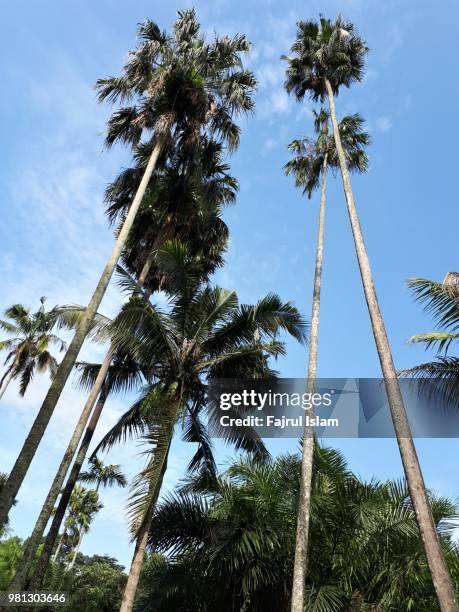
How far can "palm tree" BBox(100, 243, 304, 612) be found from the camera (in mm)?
11164

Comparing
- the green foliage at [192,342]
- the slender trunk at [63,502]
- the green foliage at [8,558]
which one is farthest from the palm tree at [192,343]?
the green foliage at [8,558]

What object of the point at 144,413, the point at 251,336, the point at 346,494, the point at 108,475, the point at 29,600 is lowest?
the point at 29,600

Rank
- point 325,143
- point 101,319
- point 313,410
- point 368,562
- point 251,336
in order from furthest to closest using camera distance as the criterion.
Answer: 1. point 325,143
2. point 101,319
3. point 251,336
4. point 313,410
5. point 368,562

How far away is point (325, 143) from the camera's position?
17188mm

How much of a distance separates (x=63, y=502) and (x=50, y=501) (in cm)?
282

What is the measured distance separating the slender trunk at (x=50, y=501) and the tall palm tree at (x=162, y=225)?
4cm

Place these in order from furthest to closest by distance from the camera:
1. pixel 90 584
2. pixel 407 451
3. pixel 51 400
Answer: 1. pixel 90 584
2. pixel 51 400
3. pixel 407 451

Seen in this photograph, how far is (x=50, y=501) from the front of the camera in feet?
35.8

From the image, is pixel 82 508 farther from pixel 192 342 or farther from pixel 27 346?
pixel 192 342

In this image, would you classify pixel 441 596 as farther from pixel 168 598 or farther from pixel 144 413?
pixel 144 413

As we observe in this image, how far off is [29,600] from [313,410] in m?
7.45

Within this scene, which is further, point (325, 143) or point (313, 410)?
point (325, 143)

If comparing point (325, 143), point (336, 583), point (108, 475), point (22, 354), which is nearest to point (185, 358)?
point (336, 583)

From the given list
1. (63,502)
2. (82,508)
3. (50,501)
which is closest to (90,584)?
(82,508)
